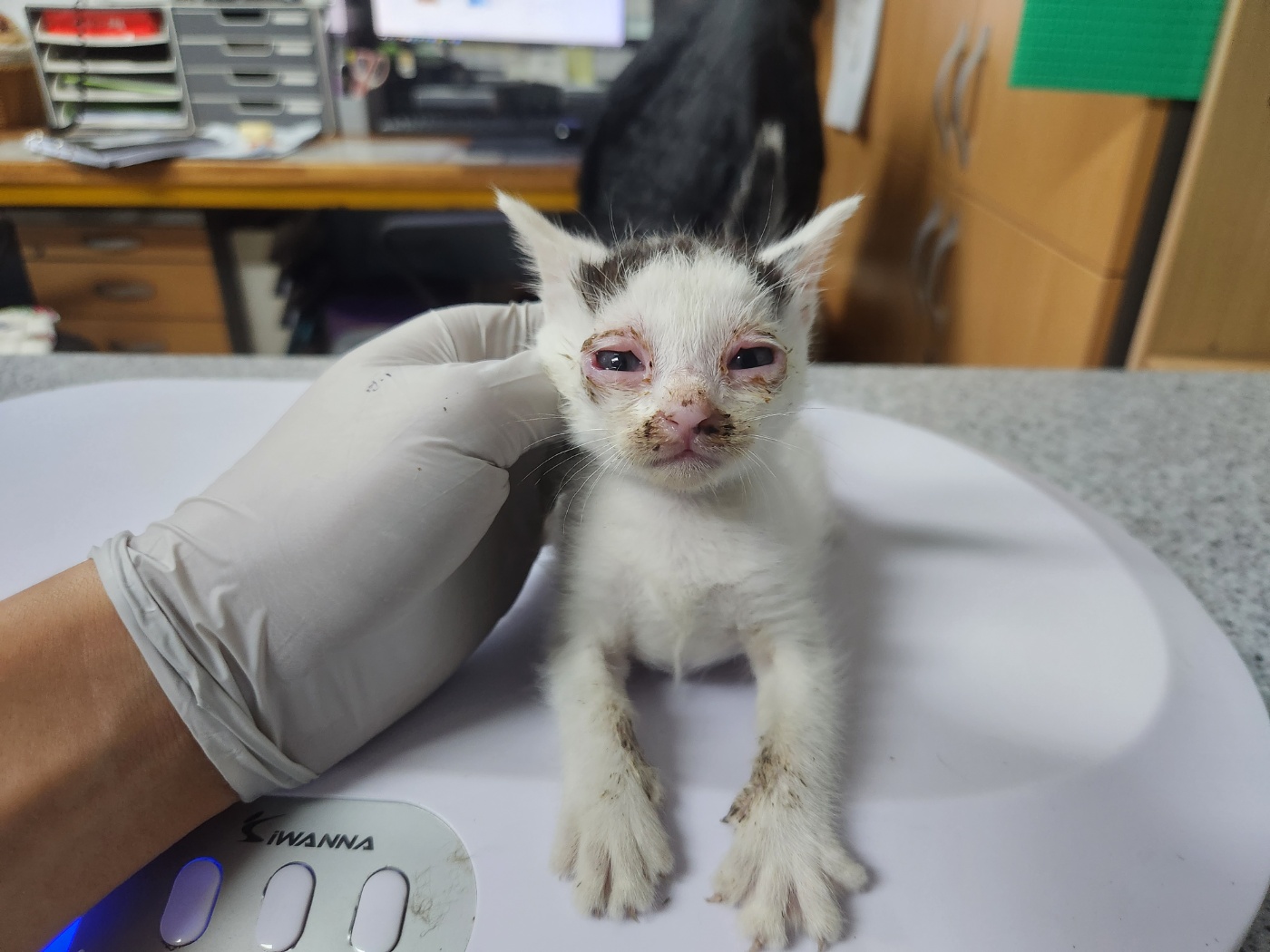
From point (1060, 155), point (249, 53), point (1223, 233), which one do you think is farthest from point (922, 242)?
point (249, 53)

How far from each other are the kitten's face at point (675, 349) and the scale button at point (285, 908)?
33 centimetres

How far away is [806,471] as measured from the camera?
2.54 ft

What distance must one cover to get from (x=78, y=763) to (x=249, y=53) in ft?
8.96

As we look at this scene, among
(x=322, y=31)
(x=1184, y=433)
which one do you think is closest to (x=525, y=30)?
(x=322, y=31)

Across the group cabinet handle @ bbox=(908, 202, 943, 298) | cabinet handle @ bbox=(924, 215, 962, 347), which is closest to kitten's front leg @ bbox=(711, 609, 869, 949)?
cabinet handle @ bbox=(924, 215, 962, 347)

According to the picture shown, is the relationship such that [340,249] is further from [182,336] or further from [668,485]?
[668,485]

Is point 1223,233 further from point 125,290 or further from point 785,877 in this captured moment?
point 125,290

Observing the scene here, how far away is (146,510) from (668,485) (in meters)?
0.52

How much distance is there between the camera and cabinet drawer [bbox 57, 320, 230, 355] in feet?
8.43

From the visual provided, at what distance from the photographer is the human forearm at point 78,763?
0.46 metres

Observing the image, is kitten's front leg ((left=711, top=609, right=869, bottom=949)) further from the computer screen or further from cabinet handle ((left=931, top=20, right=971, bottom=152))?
the computer screen

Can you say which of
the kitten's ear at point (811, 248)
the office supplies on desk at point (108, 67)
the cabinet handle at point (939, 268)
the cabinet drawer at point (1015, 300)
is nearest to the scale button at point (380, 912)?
the kitten's ear at point (811, 248)

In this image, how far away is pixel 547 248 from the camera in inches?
26.7

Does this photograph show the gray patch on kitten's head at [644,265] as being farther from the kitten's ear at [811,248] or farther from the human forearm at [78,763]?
the human forearm at [78,763]
